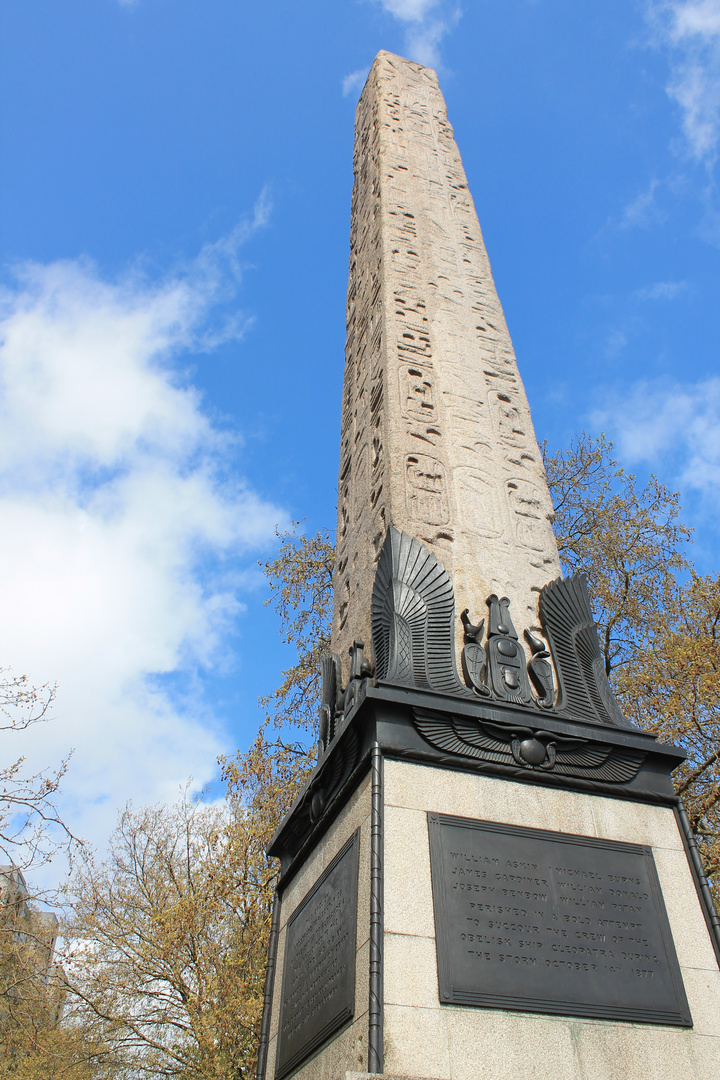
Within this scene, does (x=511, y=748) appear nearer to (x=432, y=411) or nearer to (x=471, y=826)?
(x=471, y=826)

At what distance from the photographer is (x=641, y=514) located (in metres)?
13.6

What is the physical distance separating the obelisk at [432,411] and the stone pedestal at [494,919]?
1.09 metres

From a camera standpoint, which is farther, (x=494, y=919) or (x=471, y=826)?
(x=471, y=826)

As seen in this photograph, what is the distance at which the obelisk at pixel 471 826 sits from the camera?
2.94 meters

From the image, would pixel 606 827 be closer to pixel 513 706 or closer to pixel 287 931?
pixel 513 706

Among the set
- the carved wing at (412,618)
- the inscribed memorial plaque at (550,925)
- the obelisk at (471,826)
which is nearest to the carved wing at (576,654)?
the obelisk at (471,826)

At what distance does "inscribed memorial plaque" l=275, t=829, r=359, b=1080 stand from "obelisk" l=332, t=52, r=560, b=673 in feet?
4.70

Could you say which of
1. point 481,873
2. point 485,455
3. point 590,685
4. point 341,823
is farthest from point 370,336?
point 481,873

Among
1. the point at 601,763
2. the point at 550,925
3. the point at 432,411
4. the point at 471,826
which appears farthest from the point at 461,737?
the point at 432,411

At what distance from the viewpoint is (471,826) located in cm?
340

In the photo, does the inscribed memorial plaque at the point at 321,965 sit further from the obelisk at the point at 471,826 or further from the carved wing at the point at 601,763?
the carved wing at the point at 601,763

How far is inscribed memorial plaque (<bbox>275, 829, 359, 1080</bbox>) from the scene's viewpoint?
3.22 meters

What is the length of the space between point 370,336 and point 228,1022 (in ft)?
29.6

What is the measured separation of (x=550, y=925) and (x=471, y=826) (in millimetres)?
463
